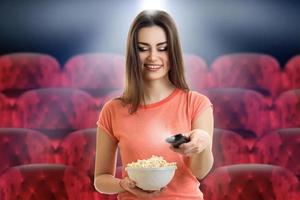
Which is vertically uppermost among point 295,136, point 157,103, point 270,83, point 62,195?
point 157,103

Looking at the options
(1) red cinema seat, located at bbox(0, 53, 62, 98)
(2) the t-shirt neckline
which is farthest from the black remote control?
(1) red cinema seat, located at bbox(0, 53, 62, 98)

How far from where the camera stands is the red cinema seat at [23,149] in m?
1.18

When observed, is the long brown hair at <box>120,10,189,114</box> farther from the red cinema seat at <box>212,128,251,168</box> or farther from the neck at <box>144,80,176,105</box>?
the red cinema seat at <box>212,128,251,168</box>

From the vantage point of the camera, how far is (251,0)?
4.06ft

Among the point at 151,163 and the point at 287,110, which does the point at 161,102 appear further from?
the point at 287,110

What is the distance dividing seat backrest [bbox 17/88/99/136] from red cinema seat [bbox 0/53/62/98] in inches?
1.0

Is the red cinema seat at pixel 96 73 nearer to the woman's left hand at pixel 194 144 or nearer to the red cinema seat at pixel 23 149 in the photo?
the red cinema seat at pixel 23 149

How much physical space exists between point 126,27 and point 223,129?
0.32 meters

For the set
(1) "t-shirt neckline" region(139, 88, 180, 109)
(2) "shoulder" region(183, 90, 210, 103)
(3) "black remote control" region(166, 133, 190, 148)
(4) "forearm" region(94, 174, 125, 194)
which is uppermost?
(2) "shoulder" region(183, 90, 210, 103)

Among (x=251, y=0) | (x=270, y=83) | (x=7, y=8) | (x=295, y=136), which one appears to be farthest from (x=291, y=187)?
(x=7, y=8)

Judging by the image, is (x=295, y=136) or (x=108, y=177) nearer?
(x=108, y=177)

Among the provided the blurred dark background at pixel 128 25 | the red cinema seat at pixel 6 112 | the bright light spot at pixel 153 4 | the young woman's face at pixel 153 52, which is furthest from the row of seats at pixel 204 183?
the young woman's face at pixel 153 52

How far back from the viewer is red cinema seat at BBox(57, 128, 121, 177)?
1164 mm

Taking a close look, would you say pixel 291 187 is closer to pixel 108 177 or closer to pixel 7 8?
pixel 108 177
